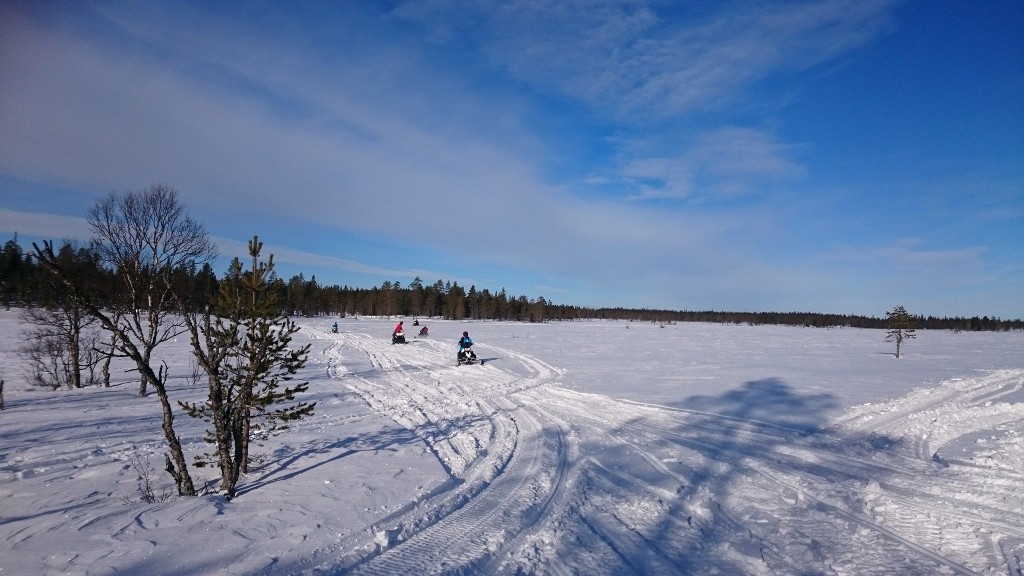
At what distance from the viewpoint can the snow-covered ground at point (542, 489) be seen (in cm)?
443

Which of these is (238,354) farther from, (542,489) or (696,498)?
(696,498)

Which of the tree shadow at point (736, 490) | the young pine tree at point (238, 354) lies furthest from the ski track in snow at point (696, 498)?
the young pine tree at point (238, 354)

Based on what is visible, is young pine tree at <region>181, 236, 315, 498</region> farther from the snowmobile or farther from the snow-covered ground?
the snowmobile

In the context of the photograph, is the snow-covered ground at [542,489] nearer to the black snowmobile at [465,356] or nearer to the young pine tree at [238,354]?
the young pine tree at [238,354]

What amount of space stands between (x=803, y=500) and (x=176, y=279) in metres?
17.4

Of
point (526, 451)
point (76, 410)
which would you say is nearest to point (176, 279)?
point (76, 410)

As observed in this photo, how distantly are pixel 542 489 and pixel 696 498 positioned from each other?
2.02 m

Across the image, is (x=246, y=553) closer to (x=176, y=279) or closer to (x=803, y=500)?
(x=803, y=500)

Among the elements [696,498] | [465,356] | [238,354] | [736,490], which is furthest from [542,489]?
[465,356]

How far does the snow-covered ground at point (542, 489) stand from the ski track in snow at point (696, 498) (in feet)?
0.11

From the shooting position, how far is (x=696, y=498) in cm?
603

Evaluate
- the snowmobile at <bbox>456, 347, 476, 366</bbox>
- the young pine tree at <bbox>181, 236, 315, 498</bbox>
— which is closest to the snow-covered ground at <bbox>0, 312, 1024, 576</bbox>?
the young pine tree at <bbox>181, 236, 315, 498</bbox>

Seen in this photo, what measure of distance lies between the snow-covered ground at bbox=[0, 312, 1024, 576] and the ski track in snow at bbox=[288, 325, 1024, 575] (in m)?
0.03

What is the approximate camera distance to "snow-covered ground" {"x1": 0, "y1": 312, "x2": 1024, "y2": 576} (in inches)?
174
